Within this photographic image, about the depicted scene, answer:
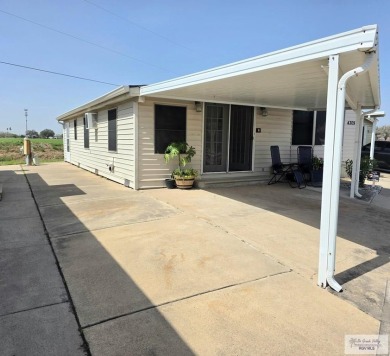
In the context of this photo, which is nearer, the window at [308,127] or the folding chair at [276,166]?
the folding chair at [276,166]

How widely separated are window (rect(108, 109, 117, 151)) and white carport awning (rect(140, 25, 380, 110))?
2.17 meters

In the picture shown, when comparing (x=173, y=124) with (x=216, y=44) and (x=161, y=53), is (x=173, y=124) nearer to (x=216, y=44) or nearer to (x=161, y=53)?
(x=216, y=44)

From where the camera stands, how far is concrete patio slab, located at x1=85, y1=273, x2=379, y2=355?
5.96 ft

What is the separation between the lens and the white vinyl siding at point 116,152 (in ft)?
23.8

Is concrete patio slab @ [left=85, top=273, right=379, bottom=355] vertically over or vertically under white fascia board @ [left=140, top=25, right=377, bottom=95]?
under

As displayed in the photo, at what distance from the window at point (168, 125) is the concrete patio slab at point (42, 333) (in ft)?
17.5

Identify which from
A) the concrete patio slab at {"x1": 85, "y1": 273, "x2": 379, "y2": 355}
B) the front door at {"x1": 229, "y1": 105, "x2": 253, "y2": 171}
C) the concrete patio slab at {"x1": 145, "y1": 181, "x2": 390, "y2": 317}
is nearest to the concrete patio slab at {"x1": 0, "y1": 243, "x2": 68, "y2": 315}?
the concrete patio slab at {"x1": 85, "y1": 273, "x2": 379, "y2": 355}

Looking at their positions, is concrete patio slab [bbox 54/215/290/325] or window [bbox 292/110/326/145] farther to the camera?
window [bbox 292/110/326/145]

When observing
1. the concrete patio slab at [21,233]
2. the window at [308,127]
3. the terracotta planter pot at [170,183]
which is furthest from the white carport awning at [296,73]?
the concrete patio slab at [21,233]

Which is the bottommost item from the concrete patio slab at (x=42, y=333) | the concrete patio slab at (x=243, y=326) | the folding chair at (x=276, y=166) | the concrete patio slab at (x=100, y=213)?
the concrete patio slab at (x=243, y=326)

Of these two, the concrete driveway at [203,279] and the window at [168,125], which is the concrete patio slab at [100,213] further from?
the window at [168,125]

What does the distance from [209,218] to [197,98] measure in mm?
3283

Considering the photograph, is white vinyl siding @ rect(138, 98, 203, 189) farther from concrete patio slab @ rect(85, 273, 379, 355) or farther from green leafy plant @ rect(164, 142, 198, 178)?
concrete patio slab @ rect(85, 273, 379, 355)

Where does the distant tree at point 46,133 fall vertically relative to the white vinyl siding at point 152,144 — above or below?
above
